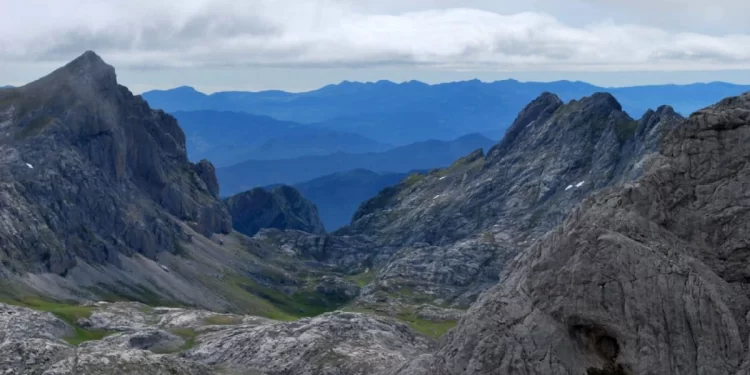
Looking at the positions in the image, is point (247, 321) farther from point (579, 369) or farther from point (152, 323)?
point (579, 369)

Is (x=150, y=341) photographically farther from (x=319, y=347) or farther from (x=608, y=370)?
(x=608, y=370)

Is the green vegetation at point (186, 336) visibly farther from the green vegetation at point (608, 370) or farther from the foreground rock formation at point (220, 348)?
the green vegetation at point (608, 370)

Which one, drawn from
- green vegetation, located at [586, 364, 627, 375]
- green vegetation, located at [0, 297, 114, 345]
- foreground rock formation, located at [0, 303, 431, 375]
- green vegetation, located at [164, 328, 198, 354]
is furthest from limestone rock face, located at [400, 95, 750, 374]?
green vegetation, located at [0, 297, 114, 345]

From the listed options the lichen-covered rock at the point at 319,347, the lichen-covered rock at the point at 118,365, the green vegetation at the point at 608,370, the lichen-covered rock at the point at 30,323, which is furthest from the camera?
the lichen-covered rock at the point at 30,323

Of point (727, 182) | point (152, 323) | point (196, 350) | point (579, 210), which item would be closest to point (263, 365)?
point (196, 350)

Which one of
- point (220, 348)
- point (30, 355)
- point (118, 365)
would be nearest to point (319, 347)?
point (220, 348)

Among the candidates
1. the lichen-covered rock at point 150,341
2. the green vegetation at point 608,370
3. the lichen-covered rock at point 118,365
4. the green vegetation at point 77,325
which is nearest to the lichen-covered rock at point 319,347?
the lichen-covered rock at point 150,341
